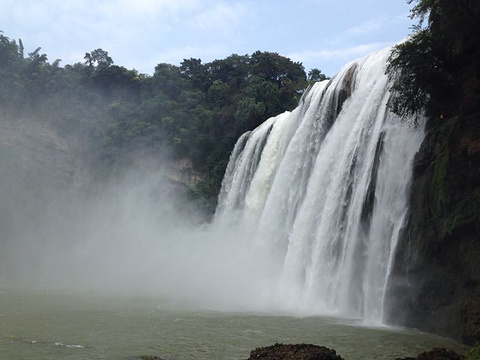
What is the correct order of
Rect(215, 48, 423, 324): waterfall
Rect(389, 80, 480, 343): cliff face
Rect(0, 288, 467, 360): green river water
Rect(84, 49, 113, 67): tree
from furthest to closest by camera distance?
Rect(84, 49, 113, 67): tree, Rect(215, 48, 423, 324): waterfall, Rect(389, 80, 480, 343): cliff face, Rect(0, 288, 467, 360): green river water

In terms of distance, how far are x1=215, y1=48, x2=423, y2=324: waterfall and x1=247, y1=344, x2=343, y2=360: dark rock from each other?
19.9ft

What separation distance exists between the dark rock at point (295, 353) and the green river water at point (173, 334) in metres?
1.20

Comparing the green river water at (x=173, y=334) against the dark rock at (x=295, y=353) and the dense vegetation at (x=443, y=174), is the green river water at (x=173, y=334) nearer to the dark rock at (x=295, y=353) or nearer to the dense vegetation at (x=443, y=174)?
the dense vegetation at (x=443, y=174)

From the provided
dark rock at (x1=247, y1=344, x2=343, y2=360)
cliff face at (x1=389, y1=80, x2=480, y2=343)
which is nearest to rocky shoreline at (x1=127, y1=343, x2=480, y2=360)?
dark rock at (x1=247, y1=344, x2=343, y2=360)

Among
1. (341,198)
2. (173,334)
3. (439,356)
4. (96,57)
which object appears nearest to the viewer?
(439,356)

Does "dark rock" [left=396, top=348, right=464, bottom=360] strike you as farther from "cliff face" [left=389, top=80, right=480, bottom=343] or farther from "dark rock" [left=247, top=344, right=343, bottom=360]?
"cliff face" [left=389, top=80, right=480, bottom=343]

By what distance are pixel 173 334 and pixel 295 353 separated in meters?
4.03

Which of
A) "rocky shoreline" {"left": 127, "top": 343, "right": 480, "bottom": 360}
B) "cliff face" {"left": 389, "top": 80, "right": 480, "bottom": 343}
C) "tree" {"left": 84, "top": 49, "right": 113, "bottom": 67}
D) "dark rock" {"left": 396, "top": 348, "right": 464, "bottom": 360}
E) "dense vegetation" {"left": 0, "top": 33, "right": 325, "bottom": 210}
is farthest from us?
"tree" {"left": 84, "top": 49, "right": 113, "bottom": 67}

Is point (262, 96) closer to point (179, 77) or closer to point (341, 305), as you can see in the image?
point (179, 77)

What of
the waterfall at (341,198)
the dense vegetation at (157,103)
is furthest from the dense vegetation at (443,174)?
the dense vegetation at (157,103)

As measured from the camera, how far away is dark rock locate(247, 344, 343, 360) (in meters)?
7.02

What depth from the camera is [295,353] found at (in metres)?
7.22

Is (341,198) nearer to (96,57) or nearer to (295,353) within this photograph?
(295,353)

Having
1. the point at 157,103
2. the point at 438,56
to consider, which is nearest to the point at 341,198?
the point at 438,56
